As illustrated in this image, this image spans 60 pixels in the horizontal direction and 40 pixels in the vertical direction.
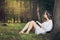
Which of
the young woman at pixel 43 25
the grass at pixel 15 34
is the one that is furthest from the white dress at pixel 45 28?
the grass at pixel 15 34

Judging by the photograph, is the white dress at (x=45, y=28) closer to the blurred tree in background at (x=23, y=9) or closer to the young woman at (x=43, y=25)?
the young woman at (x=43, y=25)

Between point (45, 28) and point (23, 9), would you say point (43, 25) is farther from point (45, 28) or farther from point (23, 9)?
point (23, 9)

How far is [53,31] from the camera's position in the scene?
17266 mm

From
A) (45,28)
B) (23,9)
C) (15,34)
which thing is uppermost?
(23,9)

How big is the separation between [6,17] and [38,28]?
0.76 metres

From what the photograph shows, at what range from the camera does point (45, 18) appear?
56.7 ft

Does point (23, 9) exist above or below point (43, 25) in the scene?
above

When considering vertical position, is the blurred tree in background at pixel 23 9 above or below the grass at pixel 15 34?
above

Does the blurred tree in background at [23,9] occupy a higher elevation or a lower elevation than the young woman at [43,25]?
higher

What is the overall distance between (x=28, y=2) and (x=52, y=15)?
2.00ft

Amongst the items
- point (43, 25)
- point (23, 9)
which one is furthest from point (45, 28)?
point (23, 9)

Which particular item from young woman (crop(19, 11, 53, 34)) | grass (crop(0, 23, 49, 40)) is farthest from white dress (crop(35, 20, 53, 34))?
grass (crop(0, 23, 49, 40))

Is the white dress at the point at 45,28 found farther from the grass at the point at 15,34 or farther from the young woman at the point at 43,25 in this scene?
the grass at the point at 15,34

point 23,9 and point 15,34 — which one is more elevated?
point 23,9
